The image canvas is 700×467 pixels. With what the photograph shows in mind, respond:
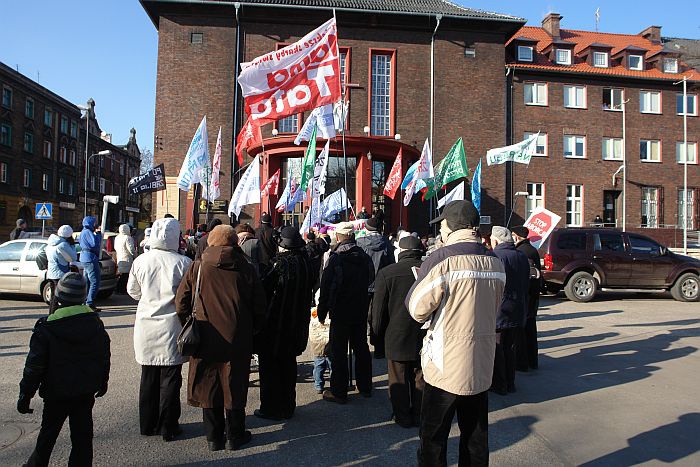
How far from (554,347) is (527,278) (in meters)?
2.90

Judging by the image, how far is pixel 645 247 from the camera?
14742mm

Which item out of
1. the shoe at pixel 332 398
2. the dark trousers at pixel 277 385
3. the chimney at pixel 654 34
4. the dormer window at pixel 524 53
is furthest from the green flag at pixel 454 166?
the chimney at pixel 654 34

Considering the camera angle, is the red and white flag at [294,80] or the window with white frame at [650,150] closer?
the red and white flag at [294,80]

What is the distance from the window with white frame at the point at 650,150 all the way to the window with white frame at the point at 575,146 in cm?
386

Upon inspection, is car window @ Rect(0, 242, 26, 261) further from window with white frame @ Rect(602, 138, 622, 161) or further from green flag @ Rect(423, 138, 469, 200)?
window with white frame @ Rect(602, 138, 622, 161)

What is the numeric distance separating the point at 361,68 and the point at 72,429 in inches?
934

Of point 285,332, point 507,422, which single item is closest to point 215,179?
point 285,332

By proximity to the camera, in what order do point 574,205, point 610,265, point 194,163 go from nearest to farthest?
point 194,163
point 610,265
point 574,205

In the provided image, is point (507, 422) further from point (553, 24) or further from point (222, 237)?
point (553, 24)

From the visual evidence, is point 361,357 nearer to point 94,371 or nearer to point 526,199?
point 94,371

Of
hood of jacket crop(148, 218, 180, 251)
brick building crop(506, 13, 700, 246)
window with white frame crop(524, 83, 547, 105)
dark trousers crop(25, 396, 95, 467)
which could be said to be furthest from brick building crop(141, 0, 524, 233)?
dark trousers crop(25, 396, 95, 467)

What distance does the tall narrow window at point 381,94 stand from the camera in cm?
2547

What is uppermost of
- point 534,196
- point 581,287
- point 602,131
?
point 602,131

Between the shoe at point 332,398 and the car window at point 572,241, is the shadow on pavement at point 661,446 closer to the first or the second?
the shoe at point 332,398
